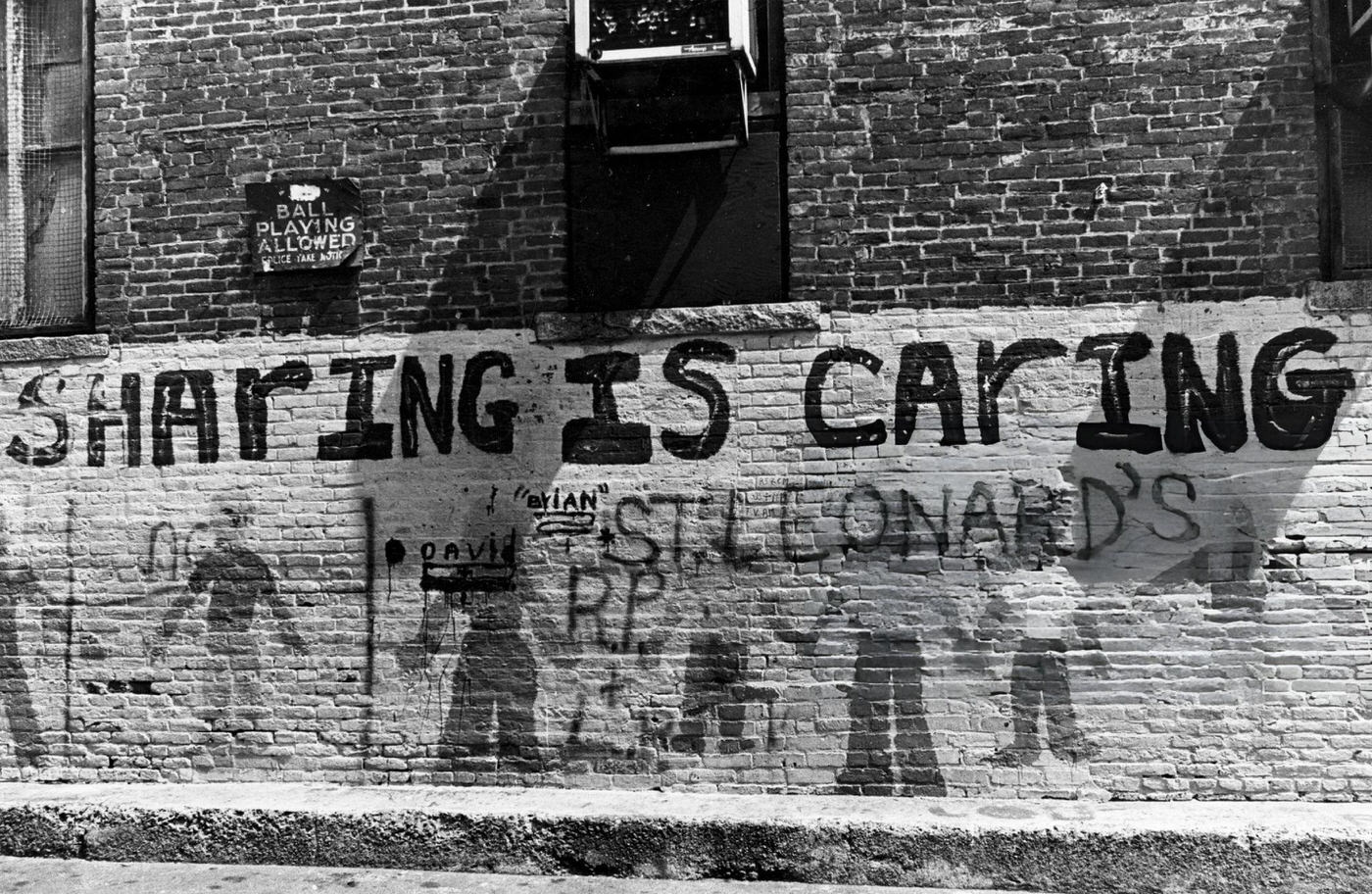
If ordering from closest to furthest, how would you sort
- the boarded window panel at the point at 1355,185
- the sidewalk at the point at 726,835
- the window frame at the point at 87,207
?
the sidewalk at the point at 726,835
the boarded window panel at the point at 1355,185
the window frame at the point at 87,207

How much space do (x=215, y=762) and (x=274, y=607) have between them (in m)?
0.94

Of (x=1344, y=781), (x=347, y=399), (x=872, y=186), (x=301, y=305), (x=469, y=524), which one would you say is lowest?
(x=1344, y=781)

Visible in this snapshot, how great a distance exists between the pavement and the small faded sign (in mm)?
3296

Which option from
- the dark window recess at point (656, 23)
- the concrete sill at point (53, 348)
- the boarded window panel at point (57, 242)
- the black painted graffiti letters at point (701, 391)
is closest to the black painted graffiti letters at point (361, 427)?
the concrete sill at point (53, 348)

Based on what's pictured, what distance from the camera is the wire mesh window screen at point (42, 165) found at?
678cm

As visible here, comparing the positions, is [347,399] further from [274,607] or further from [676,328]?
[676,328]

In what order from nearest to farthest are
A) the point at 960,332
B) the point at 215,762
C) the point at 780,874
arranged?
the point at 780,874, the point at 960,332, the point at 215,762

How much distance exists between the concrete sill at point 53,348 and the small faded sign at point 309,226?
106cm

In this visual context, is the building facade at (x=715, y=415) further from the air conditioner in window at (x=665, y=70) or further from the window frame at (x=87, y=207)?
the air conditioner in window at (x=665, y=70)

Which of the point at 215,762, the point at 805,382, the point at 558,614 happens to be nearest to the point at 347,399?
the point at 558,614

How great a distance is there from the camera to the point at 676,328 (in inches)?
238

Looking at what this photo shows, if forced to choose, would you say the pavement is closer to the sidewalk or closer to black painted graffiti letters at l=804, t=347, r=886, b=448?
the sidewalk

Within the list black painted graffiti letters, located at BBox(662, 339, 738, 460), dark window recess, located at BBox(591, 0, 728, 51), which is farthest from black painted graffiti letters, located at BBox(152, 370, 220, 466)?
dark window recess, located at BBox(591, 0, 728, 51)

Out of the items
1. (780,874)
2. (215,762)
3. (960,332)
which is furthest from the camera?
(215,762)
